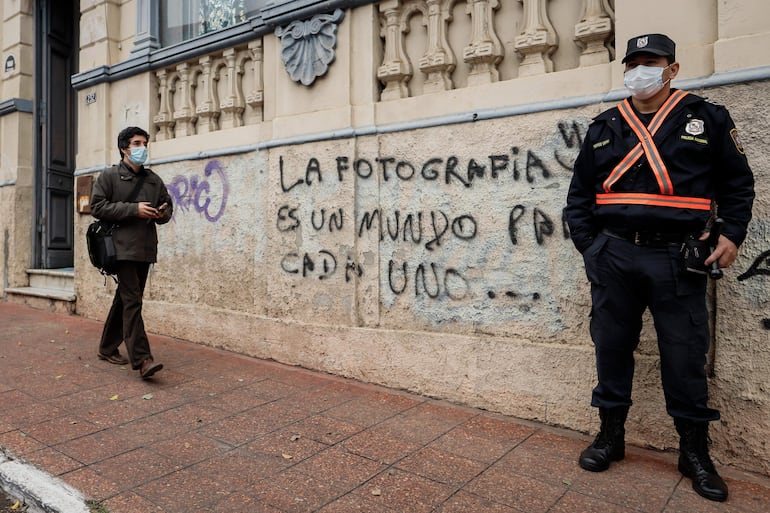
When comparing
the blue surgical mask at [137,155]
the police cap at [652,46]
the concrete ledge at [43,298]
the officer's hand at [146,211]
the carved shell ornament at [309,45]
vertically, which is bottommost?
the concrete ledge at [43,298]

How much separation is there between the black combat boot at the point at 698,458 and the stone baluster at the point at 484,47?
2.49m

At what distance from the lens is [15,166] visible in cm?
820

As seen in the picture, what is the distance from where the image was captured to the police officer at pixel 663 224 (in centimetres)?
265

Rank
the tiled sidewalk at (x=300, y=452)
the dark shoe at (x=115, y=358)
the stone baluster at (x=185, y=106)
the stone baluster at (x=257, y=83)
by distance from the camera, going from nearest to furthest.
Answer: the tiled sidewalk at (x=300, y=452), the dark shoe at (x=115, y=358), the stone baluster at (x=257, y=83), the stone baluster at (x=185, y=106)

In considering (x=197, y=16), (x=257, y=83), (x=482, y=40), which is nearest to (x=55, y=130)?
(x=197, y=16)

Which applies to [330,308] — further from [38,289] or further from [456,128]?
[38,289]

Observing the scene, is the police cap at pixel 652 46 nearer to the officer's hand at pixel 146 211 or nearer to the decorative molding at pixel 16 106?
the officer's hand at pixel 146 211

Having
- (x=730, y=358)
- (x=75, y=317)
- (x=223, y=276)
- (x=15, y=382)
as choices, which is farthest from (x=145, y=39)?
(x=730, y=358)

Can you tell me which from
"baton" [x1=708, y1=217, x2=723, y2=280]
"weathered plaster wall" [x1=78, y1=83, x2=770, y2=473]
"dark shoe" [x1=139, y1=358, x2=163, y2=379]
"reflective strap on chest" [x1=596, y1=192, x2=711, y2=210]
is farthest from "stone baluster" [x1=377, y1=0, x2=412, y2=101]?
"dark shoe" [x1=139, y1=358, x2=163, y2=379]

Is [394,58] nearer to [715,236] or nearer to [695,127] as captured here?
[695,127]

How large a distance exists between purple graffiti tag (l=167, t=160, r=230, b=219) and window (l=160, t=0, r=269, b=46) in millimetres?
1609

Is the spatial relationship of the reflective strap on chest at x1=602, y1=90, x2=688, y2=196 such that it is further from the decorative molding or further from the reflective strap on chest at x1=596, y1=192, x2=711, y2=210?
the decorative molding

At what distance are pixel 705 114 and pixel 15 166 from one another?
8.90 metres

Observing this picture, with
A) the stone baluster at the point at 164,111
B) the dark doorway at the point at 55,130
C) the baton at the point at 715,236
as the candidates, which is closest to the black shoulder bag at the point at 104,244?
the stone baluster at the point at 164,111
